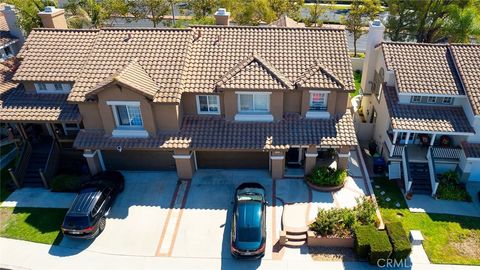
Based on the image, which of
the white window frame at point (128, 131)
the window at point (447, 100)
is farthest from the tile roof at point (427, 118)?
the white window frame at point (128, 131)

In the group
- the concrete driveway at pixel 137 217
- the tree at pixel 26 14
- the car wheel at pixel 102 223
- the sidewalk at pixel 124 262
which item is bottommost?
the sidewalk at pixel 124 262

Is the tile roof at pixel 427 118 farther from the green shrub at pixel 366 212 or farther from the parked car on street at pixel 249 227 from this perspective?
the parked car on street at pixel 249 227

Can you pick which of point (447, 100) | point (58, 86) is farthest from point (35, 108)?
point (447, 100)

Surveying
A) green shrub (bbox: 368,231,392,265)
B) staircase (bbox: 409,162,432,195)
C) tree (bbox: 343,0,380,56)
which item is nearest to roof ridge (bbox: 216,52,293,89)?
green shrub (bbox: 368,231,392,265)

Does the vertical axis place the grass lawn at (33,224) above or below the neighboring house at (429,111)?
below

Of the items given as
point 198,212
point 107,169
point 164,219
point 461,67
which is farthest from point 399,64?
point 107,169

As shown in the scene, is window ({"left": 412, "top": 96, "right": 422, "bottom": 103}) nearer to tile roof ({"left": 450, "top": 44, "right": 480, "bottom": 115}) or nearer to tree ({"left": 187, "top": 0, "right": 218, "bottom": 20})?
tile roof ({"left": 450, "top": 44, "right": 480, "bottom": 115})

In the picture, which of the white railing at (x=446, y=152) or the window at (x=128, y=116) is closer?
the window at (x=128, y=116)
